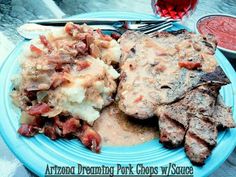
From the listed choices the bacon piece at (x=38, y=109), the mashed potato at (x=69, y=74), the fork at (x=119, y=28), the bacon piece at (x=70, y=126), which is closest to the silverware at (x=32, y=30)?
the fork at (x=119, y=28)

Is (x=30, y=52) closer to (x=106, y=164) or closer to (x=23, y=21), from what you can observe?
(x=106, y=164)

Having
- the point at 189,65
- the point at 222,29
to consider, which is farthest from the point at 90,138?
the point at 222,29

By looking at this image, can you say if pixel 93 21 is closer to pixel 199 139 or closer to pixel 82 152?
pixel 82 152

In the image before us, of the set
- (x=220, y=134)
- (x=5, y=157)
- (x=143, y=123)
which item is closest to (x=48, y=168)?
(x=5, y=157)

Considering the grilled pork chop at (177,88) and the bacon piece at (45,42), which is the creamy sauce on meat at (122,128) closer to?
the grilled pork chop at (177,88)

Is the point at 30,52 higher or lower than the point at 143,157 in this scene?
higher

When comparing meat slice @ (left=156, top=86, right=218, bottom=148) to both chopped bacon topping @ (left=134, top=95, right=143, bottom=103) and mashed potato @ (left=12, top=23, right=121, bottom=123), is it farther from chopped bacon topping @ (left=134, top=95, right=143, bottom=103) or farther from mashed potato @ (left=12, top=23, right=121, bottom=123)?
mashed potato @ (left=12, top=23, right=121, bottom=123)

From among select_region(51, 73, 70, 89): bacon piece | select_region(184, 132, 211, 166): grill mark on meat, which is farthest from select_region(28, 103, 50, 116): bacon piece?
select_region(184, 132, 211, 166): grill mark on meat
